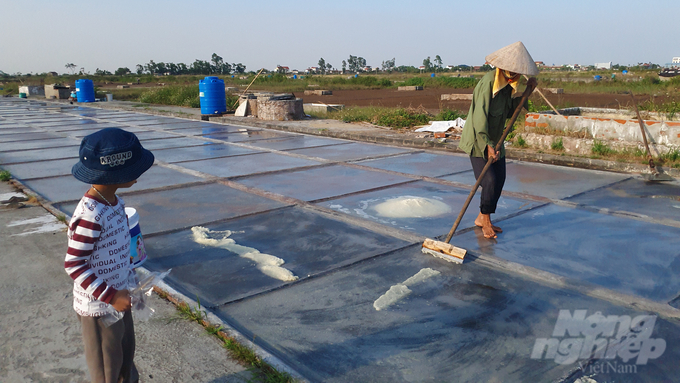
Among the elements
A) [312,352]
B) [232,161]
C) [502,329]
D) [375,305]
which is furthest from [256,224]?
[232,161]

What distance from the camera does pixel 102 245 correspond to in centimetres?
202

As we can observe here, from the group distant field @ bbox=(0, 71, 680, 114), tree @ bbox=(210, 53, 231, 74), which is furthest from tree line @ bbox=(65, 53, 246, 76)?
distant field @ bbox=(0, 71, 680, 114)

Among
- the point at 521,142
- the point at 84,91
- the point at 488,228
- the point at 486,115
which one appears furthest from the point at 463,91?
the point at 486,115

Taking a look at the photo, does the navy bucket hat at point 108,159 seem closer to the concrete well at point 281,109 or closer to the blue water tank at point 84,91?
the concrete well at point 281,109

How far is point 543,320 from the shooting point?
316cm

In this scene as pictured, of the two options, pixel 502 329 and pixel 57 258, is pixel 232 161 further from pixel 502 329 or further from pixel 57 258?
pixel 502 329

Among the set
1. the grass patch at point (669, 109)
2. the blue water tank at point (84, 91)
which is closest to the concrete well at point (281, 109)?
the grass patch at point (669, 109)

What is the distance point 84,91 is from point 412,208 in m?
23.8

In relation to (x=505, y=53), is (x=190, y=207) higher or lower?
lower

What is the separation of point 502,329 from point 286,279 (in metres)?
1.57

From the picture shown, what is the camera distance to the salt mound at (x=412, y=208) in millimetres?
5434

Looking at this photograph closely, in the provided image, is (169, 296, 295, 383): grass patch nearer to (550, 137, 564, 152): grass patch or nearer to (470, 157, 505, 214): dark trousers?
(470, 157, 505, 214): dark trousers

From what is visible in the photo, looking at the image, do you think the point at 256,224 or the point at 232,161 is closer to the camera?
the point at 256,224

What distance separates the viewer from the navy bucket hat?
1.98 m
